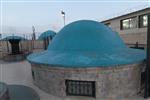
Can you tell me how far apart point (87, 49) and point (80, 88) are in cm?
308

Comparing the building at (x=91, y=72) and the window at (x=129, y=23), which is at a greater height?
the window at (x=129, y=23)

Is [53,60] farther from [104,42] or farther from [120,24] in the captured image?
[120,24]

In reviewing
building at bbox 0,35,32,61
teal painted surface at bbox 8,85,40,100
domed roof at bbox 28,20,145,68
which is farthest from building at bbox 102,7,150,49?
building at bbox 0,35,32,61

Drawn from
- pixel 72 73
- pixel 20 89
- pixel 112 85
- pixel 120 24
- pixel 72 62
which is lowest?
pixel 20 89

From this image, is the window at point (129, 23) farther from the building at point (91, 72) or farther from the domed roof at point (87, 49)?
the building at point (91, 72)

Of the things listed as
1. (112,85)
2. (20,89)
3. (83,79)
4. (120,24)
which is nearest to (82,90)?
(83,79)

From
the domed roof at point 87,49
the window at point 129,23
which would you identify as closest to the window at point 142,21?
the window at point 129,23

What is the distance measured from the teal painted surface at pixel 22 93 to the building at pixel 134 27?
1612 cm

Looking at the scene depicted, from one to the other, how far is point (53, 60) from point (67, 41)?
7.97ft

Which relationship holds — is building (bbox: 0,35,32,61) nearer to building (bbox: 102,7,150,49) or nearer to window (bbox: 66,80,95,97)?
building (bbox: 102,7,150,49)

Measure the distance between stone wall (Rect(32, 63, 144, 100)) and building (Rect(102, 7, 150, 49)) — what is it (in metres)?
11.7

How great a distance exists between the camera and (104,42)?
11898 mm

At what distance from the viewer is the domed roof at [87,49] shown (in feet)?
32.3

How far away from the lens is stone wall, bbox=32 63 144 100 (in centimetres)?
956
